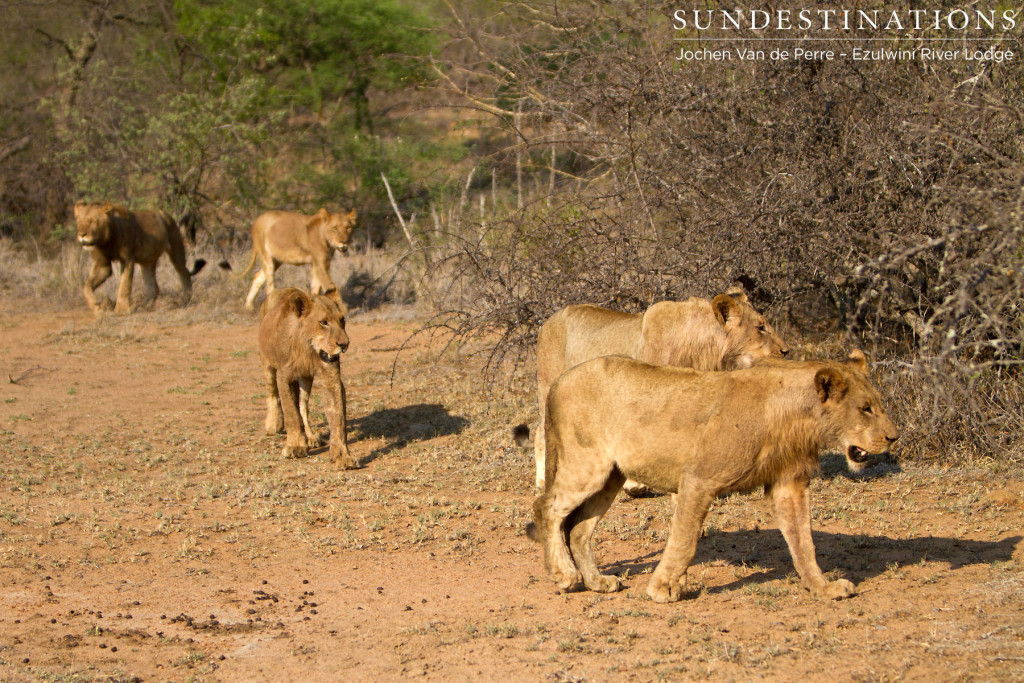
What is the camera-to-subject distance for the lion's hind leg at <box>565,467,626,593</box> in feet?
19.0

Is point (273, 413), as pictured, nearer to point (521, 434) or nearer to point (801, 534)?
point (521, 434)

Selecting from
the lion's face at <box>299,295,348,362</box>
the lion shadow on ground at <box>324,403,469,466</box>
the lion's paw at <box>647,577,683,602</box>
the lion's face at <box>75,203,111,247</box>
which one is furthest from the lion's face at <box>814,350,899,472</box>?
the lion's face at <box>75,203,111,247</box>

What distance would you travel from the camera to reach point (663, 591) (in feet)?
18.3

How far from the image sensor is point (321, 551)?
6.86 m

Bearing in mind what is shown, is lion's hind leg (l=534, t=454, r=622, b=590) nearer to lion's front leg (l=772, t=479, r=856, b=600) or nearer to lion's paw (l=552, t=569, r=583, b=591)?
lion's paw (l=552, t=569, r=583, b=591)

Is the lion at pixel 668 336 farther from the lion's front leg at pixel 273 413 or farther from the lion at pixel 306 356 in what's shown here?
the lion's front leg at pixel 273 413

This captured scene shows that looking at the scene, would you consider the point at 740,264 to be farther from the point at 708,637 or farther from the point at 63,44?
the point at 63,44

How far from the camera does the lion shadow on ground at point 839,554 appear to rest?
6.16m

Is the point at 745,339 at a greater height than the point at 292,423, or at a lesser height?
greater

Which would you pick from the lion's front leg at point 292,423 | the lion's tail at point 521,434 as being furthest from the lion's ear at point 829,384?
the lion's front leg at point 292,423

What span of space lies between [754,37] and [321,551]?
5503 millimetres

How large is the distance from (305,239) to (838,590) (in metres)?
11.9

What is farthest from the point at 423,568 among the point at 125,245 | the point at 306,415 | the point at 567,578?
the point at 125,245

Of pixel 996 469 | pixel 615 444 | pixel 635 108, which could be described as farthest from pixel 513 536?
pixel 635 108
